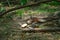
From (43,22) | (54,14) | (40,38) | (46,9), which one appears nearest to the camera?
(40,38)

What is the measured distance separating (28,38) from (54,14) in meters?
1.25

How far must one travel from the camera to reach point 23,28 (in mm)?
3988

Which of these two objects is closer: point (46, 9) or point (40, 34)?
point (40, 34)

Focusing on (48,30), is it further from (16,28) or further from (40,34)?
(16,28)

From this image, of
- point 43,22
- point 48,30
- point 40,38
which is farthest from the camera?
point 43,22

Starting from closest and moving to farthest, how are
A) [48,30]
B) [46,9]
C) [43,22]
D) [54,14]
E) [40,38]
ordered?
[40,38] < [48,30] < [43,22] < [54,14] < [46,9]

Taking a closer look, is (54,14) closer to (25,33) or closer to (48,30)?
(48,30)

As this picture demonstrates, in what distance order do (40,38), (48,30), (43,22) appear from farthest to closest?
(43,22) < (48,30) < (40,38)

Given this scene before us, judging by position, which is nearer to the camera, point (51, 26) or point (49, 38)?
point (49, 38)

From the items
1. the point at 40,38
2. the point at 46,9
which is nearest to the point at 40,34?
the point at 40,38

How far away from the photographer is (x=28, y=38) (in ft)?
11.9

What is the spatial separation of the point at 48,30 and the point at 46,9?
4.59ft

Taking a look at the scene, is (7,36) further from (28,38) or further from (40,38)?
(40,38)

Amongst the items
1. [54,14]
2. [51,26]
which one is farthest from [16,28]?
[54,14]
